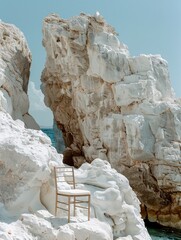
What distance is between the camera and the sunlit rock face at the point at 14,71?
43.1ft

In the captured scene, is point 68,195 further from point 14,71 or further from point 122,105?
point 122,105

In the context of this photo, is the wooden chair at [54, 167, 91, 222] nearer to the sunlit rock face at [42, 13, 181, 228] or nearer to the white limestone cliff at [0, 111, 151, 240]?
the white limestone cliff at [0, 111, 151, 240]

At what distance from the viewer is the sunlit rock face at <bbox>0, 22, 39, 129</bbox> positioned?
1315 cm

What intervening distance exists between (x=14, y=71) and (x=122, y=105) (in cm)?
483

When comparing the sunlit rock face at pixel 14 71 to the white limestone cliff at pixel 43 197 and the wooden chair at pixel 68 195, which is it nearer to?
the white limestone cliff at pixel 43 197

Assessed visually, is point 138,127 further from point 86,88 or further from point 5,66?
point 5,66

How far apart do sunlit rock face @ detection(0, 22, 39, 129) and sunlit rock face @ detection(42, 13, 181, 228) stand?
75.0 inches

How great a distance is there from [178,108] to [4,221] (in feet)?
35.5

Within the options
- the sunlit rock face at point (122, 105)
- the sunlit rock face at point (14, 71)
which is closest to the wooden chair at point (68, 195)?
the sunlit rock face at point (14, 71)

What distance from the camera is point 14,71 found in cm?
1461

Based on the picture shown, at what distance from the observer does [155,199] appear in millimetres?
15953

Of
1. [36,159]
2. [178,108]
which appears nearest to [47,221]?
[36,159]

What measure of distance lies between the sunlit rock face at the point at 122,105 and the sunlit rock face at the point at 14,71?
191 centimetres

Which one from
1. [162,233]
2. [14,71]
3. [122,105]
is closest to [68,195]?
[162,233]
